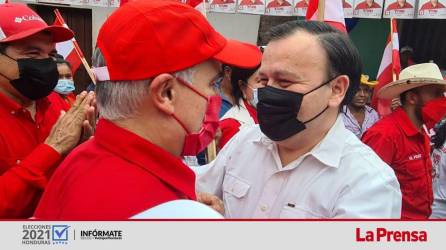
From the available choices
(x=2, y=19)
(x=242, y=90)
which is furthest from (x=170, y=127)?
(x=242, y=90)

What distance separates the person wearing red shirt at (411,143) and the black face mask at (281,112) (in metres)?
1.63

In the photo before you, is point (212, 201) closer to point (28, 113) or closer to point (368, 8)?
point (28, 113)

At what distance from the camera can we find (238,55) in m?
1.50

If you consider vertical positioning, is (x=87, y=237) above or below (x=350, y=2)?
below

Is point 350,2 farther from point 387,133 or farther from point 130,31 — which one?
point 130,31

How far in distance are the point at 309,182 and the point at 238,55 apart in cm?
53

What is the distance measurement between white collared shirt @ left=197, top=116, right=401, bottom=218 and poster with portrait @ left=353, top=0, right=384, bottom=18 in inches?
155

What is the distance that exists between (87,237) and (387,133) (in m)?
2.49

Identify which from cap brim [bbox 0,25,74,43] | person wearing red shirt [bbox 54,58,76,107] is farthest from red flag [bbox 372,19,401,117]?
cap brim [bbox 0,25,74,43]

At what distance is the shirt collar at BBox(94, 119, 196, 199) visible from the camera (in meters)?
1.24

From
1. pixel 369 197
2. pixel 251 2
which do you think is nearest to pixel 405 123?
pixel 369 197

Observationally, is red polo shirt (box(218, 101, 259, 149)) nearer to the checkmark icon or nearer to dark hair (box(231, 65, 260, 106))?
dark hair (box(231, 65, 260, 106))

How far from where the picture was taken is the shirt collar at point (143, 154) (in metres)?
1.24

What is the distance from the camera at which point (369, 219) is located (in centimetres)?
150
